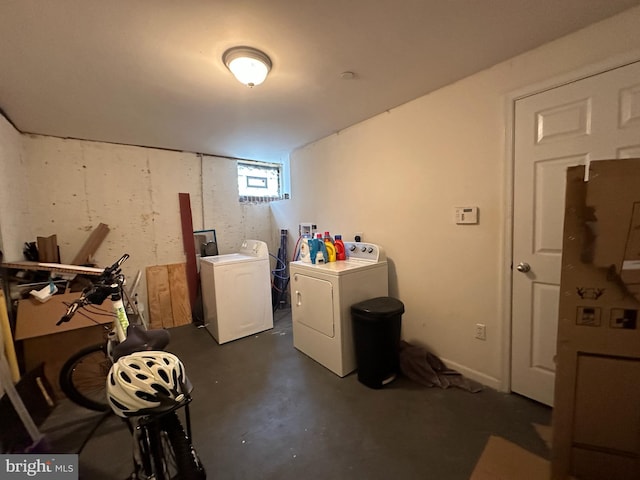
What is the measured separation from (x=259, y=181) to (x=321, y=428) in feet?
11.8

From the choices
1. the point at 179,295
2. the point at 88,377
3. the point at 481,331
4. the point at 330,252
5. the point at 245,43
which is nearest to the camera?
the point at 245,43

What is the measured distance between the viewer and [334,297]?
2150mm

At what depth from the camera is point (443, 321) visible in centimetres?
219

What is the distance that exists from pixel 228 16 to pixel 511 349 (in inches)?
106

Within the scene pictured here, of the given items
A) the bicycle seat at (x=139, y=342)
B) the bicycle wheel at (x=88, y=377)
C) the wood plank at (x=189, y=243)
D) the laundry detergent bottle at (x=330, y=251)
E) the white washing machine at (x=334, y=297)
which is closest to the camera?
the bicycle seat at (x=139, y=342)

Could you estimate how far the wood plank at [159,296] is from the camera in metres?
3.30

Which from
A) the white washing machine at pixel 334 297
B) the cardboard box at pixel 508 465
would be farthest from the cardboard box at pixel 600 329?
the white washing machine at pixel 334 297

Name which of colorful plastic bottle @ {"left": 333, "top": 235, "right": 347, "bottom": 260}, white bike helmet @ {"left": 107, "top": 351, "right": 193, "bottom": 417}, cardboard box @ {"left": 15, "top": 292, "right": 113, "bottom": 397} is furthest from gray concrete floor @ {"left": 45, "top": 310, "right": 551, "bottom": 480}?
colorful plastic bottle @ {"left": 333, "top": 235, "right": 347, "bottom": 260}

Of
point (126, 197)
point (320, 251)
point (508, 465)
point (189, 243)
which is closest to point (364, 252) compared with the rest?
point (320, 251)

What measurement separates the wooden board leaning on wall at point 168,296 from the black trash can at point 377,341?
2.54 m

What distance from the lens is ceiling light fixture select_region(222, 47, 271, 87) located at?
1506 millimetres

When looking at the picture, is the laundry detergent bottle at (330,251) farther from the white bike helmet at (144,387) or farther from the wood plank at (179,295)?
the wood plank at (179,295)

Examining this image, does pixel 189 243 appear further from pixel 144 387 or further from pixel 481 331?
pixel 481 331

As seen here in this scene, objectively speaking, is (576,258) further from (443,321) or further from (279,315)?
(279,315)
